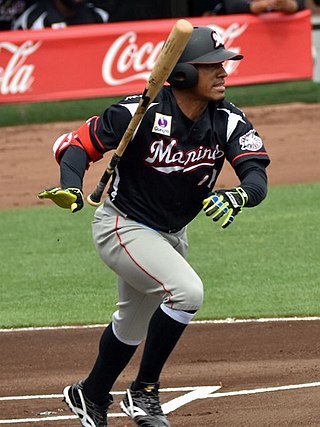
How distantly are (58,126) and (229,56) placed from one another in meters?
10.6

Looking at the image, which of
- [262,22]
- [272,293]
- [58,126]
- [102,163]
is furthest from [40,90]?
[272,293]

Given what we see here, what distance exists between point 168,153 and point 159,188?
178 mm

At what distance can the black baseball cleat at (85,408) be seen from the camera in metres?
5.98

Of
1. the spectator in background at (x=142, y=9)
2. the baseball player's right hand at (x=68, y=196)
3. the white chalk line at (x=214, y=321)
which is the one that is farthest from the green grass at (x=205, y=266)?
the spectator in background at (x=142, y=9)

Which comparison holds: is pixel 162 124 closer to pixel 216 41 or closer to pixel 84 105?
pixel 216 41

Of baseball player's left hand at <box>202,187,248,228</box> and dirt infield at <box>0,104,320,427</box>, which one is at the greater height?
baseball player's left hand at <box>202,187,248,228</box>

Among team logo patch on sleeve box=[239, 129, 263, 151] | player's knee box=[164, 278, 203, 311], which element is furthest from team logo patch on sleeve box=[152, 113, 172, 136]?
player's knee box=[164, 278, 203, 311]

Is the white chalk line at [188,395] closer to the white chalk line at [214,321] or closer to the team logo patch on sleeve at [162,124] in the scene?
the team logo patch on sleeve at [162,124]

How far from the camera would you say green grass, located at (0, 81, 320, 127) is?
16.3m

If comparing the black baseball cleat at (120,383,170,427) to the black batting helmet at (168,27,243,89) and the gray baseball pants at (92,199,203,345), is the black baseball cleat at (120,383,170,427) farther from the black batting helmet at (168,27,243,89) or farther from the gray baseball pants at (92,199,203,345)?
the black batting helmet at (168,27,243,89)

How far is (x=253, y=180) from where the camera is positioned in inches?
225

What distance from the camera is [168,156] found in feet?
18.8

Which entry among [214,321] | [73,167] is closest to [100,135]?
[73,167]

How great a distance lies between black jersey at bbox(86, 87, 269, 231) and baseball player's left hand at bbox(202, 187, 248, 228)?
0.31 m
